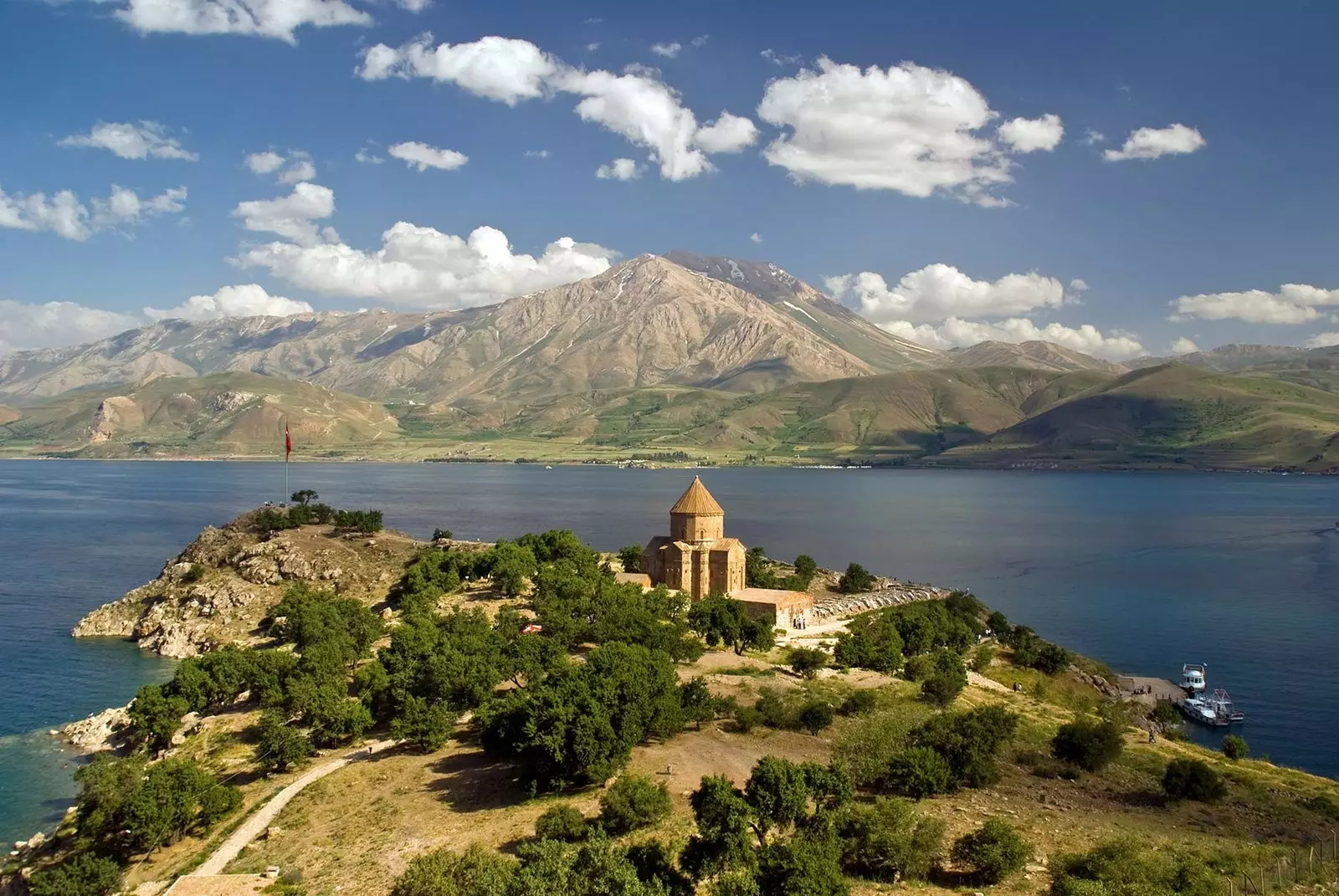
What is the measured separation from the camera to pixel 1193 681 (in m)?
59.3

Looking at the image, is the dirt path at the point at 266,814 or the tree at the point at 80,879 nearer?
the tree at the point at 80,879

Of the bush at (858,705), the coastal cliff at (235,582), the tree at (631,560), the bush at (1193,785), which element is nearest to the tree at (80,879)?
the bush at (858,705)

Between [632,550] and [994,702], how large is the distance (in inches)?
1271

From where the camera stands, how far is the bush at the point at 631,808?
24953 millimetres

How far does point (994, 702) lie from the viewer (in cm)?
4341

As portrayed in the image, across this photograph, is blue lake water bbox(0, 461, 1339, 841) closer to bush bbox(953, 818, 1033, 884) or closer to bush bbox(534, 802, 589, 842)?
bush bbox(534, 802, 589, 842)

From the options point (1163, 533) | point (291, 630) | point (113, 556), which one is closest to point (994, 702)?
point (291, 630)

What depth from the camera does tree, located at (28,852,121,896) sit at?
81.5 feet

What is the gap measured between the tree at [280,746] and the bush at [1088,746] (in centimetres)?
2863

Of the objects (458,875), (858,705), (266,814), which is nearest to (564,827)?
(458,875)

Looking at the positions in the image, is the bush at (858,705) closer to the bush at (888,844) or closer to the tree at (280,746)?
the bush at (888,844)

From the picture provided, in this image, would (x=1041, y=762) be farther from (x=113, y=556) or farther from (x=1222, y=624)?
(x=113, y=556)

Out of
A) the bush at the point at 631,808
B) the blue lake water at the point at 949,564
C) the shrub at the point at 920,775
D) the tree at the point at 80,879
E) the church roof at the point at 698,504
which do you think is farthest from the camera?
the church roof at the point at 698,504

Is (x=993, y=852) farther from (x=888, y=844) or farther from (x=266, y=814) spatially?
(x=266, y=814)
